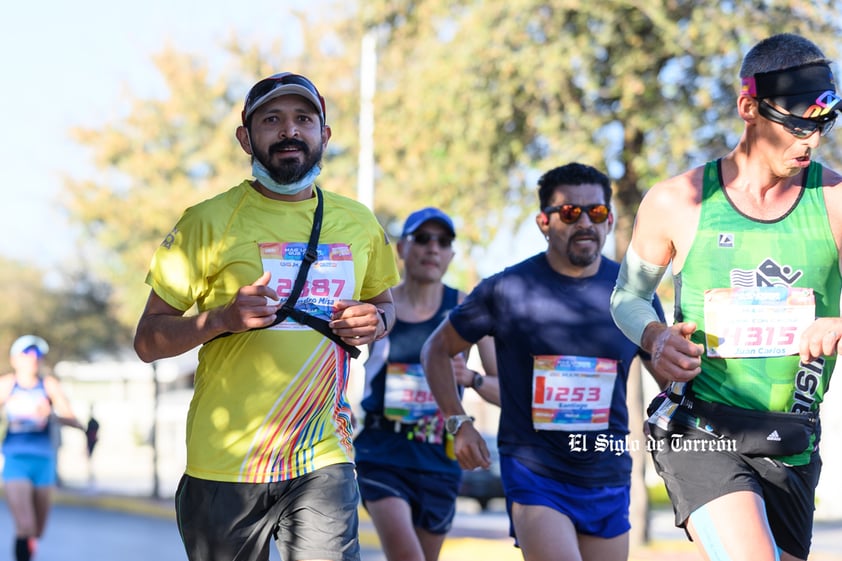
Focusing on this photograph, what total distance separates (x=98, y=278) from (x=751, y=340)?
4196 centimetres

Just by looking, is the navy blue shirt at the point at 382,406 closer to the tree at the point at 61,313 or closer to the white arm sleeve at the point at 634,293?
the white arm sleeve at the point at 634,293

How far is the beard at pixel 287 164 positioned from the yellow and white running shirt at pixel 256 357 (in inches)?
4.3

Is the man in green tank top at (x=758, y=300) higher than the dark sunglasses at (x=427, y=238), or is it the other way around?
the dark sunglasses at (x=427, y=238)

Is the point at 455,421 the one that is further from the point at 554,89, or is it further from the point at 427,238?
the point at 554,89

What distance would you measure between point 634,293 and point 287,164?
4.30 ft

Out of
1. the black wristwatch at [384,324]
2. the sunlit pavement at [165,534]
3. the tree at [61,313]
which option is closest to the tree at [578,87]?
the sunlit pavement at [165,534]

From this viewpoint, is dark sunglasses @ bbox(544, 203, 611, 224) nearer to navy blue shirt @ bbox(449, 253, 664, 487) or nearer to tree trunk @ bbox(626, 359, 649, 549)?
navy blue shirt @ bbox(449, 253, 664, 487)

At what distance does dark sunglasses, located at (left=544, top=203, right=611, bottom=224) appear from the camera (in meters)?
6.01

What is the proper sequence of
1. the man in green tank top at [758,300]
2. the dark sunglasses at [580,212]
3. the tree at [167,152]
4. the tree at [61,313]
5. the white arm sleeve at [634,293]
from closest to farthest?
the man in green tank top at [758,300] < the white arm sleeve at [634,293] < the dark sunglasses at [580,212] < the tree at [167,152] < the tree at [61,313]

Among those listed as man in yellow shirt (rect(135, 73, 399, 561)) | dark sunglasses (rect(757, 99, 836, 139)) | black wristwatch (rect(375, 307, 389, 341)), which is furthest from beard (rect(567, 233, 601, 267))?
dark sunglasses (rect(757, 99, 836, 139))

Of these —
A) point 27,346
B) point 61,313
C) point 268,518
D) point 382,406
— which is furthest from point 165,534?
point 61,313

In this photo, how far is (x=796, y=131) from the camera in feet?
13.4

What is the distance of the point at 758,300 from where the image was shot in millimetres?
4055

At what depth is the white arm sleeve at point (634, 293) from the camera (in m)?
4.26
